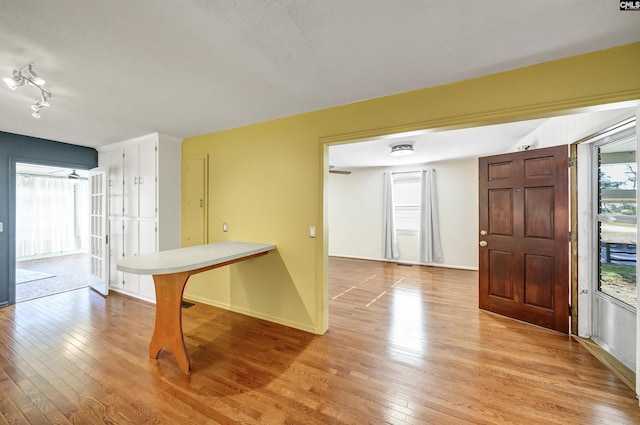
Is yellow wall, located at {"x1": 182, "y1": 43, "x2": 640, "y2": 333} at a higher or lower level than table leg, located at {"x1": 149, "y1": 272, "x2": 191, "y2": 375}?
higher

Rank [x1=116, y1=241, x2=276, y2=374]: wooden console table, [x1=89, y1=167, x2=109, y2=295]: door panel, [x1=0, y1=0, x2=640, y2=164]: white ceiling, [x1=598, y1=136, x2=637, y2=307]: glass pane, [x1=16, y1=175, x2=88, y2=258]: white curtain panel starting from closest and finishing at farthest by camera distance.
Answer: [x1=0, y1=0, x2=640, y2=164]: white ceiling < [x1=116, y1=241, x2=276, y2=374]: wooden console table < [x1=598, y1=136, x2=637, y2=307]: glass pane < [x1=89, y1=167, x2=109, y2=295]: door panel < [x1=16, y1=175, x2=88, y2=258]: white curtain panel

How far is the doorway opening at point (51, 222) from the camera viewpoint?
599 centimetres

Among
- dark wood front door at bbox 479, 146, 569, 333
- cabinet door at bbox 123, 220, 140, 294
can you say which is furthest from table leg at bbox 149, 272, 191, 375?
dark wood front door at bbox 479, 146, 569, 333

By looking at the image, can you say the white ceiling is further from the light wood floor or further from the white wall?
the white wall

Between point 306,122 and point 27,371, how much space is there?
3352 mm

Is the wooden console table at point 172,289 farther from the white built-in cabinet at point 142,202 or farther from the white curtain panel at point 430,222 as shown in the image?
the white curtain panel at point 430,222

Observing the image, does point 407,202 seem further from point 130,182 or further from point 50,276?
point 50,276

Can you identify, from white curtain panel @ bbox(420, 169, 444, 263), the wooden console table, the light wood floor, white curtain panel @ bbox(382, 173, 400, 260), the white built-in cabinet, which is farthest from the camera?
white curtain panel @ bbox(382, 173, 400, 260)

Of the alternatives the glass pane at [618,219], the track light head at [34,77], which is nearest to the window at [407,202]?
the glass pane at [618,219]

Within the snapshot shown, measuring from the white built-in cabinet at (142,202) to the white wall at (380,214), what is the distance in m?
4.25

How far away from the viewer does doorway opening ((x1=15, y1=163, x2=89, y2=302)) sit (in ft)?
19.7

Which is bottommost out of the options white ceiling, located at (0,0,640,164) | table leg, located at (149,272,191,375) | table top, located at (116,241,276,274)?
table leg, located at (149,272,191,375)

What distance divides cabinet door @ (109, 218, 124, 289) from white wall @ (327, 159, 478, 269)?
4.72 m

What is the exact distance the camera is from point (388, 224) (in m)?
6.17
